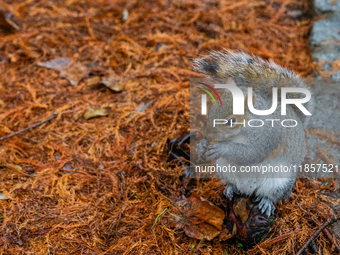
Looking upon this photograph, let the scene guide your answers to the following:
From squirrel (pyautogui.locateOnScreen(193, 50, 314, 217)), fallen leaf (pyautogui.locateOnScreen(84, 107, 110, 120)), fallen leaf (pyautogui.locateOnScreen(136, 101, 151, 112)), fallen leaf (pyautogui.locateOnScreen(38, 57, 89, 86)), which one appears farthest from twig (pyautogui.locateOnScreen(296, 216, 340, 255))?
fallen leaf (pyautogui.locateOnScreen(38, 57, 89, 86))

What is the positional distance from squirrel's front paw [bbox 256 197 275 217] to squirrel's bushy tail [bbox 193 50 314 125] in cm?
68

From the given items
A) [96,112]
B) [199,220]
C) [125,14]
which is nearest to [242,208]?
[199,220]

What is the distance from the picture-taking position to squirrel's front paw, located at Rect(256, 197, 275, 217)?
6.64ft

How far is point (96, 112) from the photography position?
2723 millimetres

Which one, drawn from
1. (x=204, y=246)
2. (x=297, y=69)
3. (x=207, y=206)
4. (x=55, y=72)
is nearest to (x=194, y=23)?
(x=297, y=69)

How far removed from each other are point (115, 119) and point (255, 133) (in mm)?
1309

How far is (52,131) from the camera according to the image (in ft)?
8.57

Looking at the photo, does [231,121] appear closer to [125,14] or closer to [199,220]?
[199,220]

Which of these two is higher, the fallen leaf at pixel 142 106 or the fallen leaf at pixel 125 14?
the fallen leaf at pixel 125 14

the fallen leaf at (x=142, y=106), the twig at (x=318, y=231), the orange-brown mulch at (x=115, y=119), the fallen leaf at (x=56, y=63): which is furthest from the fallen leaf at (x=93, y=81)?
the twig at (x=318, y=231)

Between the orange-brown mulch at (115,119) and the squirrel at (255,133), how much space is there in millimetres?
247

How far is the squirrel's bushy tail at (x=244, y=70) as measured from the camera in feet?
6.23

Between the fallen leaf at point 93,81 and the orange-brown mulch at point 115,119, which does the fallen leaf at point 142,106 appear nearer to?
the orange-brown mulch at point 115,119

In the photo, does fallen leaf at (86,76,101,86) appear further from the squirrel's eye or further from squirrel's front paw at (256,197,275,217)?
squirrel's front paw at (256,197,275,217)
